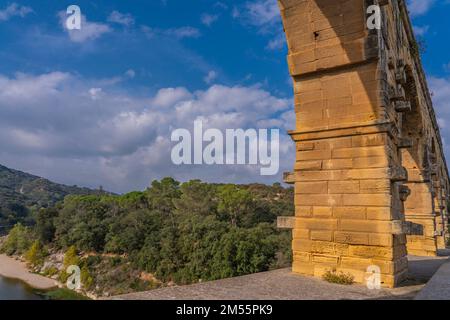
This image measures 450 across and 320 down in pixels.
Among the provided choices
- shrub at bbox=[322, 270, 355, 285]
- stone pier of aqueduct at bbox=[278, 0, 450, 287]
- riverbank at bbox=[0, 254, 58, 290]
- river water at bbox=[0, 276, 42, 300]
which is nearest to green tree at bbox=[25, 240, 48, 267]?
riverbank at bbox=[0, 254, 58, 290]

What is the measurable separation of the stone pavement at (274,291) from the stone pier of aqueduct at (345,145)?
38 centimetres

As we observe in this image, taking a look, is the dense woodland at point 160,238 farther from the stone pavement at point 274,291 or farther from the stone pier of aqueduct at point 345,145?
the stone pavement at point 274,291

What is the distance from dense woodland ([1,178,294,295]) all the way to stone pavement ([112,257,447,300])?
707 inches

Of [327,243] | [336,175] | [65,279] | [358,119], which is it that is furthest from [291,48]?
[65,279]

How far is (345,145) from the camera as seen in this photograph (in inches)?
203

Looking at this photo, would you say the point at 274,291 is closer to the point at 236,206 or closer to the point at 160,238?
the point at 160,238

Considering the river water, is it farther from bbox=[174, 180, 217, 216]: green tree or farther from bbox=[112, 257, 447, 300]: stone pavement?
bbox=[112, 257, 447, 300]: stone pavement

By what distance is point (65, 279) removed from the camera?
107 feet

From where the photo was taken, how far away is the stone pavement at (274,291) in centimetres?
356

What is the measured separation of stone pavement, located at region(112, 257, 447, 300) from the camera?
11.7ft

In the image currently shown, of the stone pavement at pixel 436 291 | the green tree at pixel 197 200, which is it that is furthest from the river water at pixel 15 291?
the stone pavement at pixel 436 291

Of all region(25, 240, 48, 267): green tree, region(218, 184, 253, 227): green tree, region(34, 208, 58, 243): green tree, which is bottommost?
region(25, 240, 48, 267): green tree

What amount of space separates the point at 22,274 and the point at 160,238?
62.9 feet
